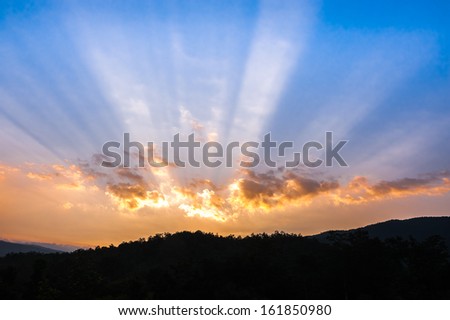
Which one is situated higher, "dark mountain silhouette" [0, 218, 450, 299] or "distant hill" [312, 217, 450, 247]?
"distant hill" [312, 217, 450, 247]

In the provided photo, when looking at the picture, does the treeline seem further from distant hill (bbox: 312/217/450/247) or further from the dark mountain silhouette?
distant hill (bbox: 312/217/450/247)

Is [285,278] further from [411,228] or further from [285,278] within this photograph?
[411,228]

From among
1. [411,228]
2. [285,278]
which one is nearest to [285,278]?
[285,278]

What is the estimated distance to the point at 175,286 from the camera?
120ft

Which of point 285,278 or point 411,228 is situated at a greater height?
point 411,228

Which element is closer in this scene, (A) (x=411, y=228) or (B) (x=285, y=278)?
(B) (x=285, y=278)

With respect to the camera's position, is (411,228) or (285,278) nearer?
(285,278)

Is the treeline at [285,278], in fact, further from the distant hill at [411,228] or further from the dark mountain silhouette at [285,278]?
the distant hill at [411,228]

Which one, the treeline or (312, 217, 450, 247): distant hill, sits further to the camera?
(312, 217, 450, 247): distant hill

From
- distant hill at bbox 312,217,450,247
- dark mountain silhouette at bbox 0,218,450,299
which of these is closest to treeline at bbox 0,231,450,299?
dark mountain silhouette at bbox 0,218,450,299

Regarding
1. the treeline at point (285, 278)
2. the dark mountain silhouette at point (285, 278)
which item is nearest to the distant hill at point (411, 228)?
the treeline at point (285, 278)
